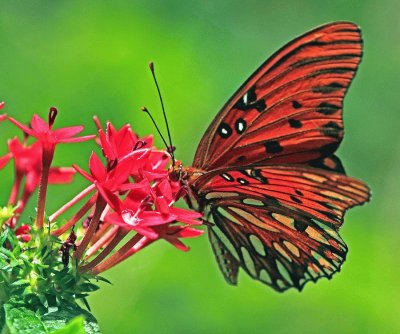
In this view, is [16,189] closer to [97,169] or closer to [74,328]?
[97,169]

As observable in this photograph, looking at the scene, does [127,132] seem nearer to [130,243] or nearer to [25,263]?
[130,243]

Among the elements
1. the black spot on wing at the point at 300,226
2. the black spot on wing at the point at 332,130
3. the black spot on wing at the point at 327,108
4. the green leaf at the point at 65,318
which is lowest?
the green leaf at the point at 65,318

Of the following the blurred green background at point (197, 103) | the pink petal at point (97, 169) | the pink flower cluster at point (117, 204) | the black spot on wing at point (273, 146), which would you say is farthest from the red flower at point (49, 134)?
the blurred green background at point (197, 103)

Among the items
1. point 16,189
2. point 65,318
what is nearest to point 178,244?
point 65,318

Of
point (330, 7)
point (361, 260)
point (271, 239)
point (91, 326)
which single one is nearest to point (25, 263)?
point (91, 326)

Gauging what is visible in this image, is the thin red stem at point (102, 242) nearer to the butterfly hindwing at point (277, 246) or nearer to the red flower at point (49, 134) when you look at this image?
the red flower at point (49, 134)

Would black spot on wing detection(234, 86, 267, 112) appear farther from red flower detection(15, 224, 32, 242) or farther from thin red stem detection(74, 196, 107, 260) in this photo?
red flower detection(15, 224, 32, 242)
